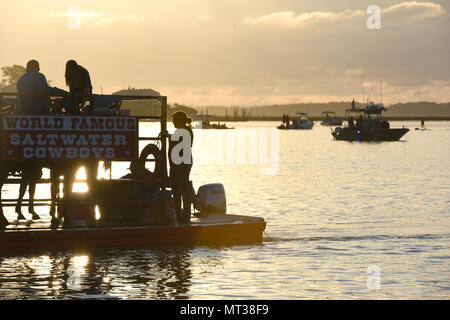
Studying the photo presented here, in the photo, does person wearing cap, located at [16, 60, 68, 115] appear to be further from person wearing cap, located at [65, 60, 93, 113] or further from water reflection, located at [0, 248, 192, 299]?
water reflection, located at [0, 248, 192, 299]

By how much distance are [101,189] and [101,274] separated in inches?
103

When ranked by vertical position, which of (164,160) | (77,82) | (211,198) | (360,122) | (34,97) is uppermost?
(360,122)

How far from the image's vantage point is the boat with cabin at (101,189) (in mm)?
16188

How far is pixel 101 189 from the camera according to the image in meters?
16.8

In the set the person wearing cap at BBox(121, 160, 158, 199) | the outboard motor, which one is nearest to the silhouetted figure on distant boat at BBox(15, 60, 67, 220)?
the person wearing cap at BBox(121, 160, 158, 199)

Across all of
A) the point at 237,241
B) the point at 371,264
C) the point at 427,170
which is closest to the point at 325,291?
the point at 371,264

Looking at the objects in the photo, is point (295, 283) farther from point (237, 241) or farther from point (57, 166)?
point (57, 166)

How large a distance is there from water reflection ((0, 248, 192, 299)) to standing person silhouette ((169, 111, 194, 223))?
1231 millimetres

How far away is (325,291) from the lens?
1341cm

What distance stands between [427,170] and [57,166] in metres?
49.2

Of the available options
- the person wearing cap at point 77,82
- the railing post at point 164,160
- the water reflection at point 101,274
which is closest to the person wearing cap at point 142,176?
the railing post at point 164,160

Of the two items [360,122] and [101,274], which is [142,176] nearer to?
[101,274]

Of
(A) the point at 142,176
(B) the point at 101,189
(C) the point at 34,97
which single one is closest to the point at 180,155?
(A) the point at 142,176

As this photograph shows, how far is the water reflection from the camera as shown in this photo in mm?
13172
